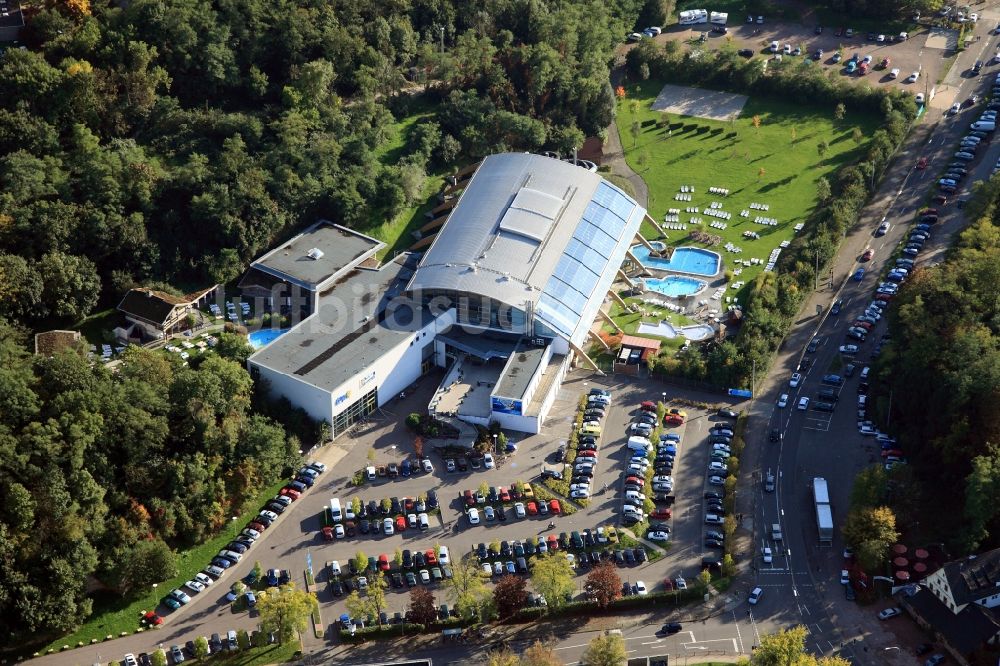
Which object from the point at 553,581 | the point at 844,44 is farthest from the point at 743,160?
the point at 553,581

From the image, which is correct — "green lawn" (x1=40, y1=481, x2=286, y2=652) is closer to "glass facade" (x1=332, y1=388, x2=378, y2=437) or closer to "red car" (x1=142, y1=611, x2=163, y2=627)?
"red car" (x1=142, y1=611, x2=163, y2=627)

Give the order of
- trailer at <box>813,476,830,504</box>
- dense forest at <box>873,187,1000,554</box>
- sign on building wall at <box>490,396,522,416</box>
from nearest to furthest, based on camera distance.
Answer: dense forest at <box>873,187,1000,554</box> < trailer at <box>813,476,830,504</box> < sign on building wall at <box>490,396,522,416</box>

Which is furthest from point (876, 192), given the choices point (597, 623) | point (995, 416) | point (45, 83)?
point (45, 83)

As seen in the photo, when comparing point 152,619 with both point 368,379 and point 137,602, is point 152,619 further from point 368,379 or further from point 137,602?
point 368,379

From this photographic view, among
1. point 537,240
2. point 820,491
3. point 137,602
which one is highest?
point 537,240

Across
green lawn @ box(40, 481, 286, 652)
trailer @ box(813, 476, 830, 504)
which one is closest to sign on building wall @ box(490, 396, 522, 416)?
green lawn @ box(40, 481, 286, 652)

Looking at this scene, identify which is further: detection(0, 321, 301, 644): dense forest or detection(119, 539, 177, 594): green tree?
detection(119, 539, 177, 594): green tree
